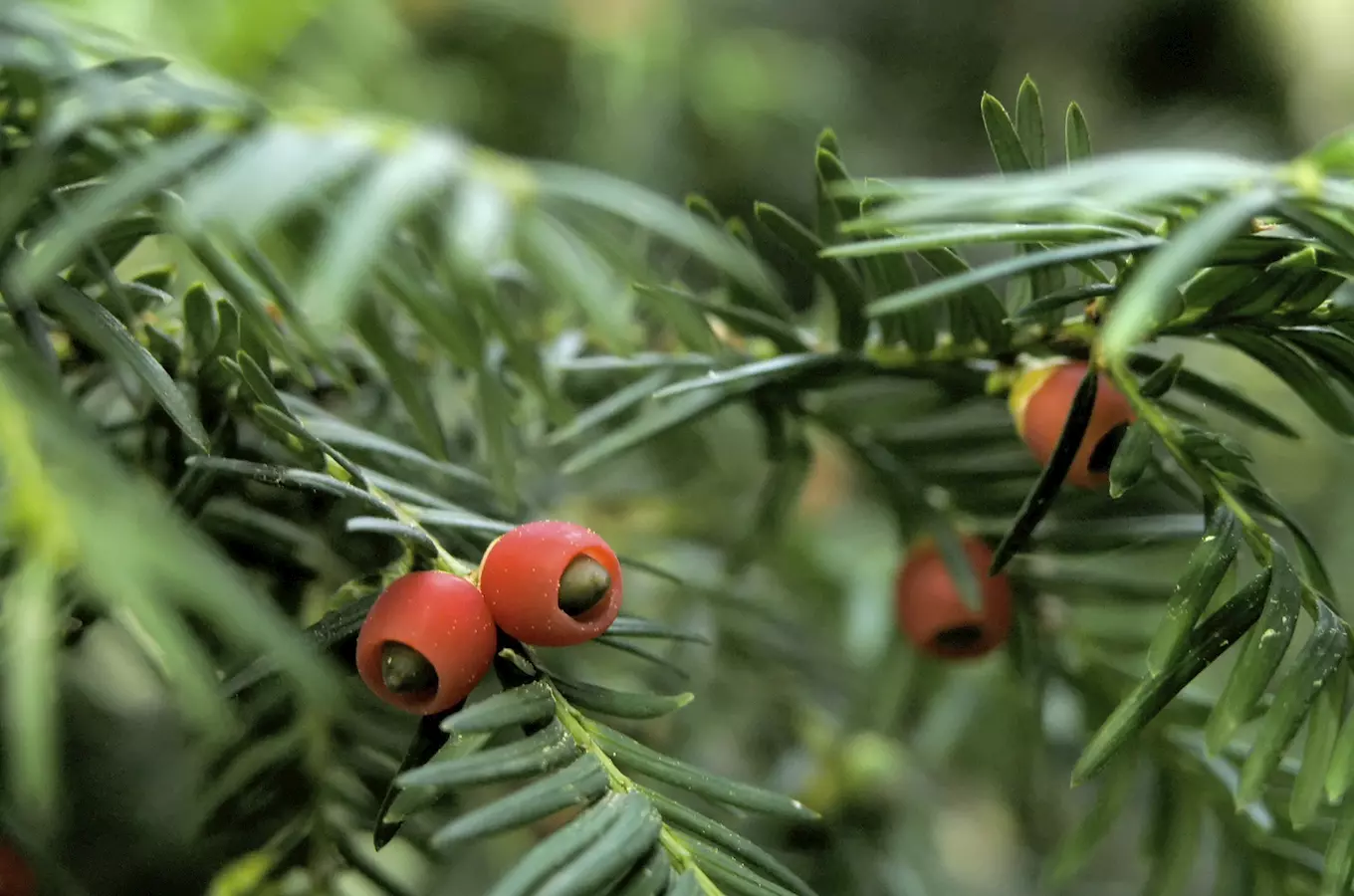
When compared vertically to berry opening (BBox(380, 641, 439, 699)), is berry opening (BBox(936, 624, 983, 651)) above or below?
below

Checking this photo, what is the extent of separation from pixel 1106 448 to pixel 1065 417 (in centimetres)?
2

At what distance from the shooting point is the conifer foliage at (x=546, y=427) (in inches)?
8.5

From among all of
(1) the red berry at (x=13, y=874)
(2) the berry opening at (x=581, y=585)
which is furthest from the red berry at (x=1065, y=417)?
(1) the red berry at (x=13, y=874)

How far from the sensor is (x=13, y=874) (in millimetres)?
317

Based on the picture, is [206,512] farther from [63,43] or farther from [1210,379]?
[1210,379]

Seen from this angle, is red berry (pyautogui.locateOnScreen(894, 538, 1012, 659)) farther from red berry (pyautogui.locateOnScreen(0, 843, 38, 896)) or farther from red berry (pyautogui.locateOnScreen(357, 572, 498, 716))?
red berry (pyautogui.locateOnScreen(0, 843, 38, 896))

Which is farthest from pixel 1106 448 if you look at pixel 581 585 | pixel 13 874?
pixel 13 874

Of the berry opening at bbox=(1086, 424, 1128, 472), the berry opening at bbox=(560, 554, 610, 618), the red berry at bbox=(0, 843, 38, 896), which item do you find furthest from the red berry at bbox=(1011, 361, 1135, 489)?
the red berry at bbox=(0, 843, 38, 896)

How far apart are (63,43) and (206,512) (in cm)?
13

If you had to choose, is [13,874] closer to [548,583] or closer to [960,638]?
[548,583]

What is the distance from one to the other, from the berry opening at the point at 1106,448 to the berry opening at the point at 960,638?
10cm

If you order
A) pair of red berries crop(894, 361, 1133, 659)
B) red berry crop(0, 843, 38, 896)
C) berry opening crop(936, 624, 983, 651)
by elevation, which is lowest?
red berry crop(0, 843, 38, 896)

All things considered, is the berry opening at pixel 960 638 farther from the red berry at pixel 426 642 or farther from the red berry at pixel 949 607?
the red berry at pixel 426 642

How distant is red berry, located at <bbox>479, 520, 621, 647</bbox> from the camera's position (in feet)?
0.83
